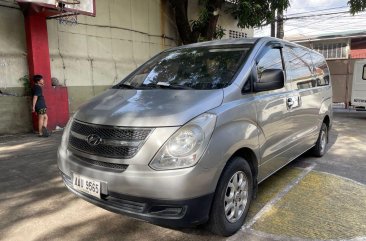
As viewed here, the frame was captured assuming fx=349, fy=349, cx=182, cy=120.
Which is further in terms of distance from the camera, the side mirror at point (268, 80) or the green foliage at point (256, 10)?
the green foliage at point (256, 10)

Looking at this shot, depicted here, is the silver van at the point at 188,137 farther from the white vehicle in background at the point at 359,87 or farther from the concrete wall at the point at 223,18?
the white vehicle in background at the point at 359,87

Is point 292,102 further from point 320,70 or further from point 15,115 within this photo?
point 15,115

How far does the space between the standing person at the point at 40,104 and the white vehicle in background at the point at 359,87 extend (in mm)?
11160

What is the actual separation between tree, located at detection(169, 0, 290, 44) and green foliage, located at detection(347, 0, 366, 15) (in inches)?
92.0

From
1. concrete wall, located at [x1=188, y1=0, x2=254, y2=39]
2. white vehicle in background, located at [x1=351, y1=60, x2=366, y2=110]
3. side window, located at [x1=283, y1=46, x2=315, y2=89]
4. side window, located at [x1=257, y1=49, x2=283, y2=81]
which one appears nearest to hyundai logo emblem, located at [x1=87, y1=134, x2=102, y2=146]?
side window, located at [x1=257, y1=49, x2=283, y2=81]

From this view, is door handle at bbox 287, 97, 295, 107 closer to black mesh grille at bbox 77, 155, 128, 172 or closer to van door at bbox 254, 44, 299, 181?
van door at bbox 254, 44, 299, 181

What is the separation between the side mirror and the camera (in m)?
3.50

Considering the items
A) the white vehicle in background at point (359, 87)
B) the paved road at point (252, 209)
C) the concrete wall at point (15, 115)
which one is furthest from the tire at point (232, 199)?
the white vehicle in background at point (359, 87)

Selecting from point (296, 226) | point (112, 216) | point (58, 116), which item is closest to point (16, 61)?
point (58, 116)

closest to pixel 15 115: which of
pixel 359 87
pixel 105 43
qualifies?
pixel 105 43

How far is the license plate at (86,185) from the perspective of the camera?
292 cm

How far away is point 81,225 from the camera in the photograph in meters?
3.49

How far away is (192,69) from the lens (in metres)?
3.84

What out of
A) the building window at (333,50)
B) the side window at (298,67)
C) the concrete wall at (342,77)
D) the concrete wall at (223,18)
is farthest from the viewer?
the building window at (333,50)
